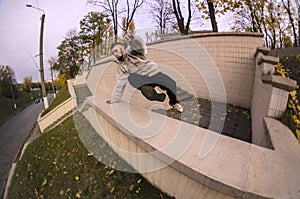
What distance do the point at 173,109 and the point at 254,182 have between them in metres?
2.78

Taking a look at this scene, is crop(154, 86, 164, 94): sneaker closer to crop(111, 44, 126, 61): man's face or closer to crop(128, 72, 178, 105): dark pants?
crop(128, 72, 178, 105): dark pants

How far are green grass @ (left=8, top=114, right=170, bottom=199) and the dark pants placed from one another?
4.29 feet

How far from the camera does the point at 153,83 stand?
10.4ft

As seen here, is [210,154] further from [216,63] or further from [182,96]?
[216,63]

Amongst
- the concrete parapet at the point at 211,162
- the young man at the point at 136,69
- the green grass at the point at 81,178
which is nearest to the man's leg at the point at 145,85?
the young man at the point at 136,69

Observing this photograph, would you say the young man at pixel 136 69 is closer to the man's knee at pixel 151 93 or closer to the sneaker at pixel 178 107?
the man's knee at pixel 151 93

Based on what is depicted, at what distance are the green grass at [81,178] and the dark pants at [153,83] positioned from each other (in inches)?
51.4

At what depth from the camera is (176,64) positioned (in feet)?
20.9

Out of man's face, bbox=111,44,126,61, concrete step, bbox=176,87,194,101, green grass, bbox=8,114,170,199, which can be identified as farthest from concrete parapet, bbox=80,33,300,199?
concrete step, bbox=176,87,194,101

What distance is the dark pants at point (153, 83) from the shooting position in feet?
10.2

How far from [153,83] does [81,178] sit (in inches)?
84.9

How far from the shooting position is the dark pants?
3094mm

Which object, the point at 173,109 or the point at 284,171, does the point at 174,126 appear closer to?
the point at 284,171

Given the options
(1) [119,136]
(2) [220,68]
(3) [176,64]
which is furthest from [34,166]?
(2) [220,68]
